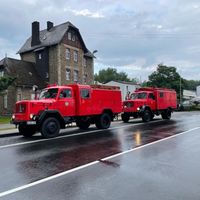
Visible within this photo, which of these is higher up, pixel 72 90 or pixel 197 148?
pixel 72 90

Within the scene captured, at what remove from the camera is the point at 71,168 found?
25.4 feet

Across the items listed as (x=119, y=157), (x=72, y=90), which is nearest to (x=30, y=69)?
(x=72, y=90)

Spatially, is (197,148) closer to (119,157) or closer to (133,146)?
(133,146)

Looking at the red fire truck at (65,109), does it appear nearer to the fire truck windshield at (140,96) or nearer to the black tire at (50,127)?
the black tire at (50,127)

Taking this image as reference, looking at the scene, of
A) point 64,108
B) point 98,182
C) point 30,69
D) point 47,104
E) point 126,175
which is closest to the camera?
point 98,182

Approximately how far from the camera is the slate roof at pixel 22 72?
39.5m

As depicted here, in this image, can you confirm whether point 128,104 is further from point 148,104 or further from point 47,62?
point 47,62

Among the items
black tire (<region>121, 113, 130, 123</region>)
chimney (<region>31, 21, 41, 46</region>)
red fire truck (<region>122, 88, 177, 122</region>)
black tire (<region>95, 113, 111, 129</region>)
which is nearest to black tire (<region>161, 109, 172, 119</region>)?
red fire truck (<region>122, 88, 177, 122</region>)

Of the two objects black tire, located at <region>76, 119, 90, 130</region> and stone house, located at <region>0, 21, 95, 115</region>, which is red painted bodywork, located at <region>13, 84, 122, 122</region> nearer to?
black tire, located at <region>76, 119, 90, 130</region>

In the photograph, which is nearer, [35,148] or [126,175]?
[126,175]

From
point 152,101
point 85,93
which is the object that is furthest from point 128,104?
point 85,93

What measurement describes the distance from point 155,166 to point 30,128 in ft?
29.9

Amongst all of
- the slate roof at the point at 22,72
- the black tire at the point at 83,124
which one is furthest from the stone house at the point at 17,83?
the black tire at the point at 83,124

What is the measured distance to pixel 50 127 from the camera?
48.7 ft
